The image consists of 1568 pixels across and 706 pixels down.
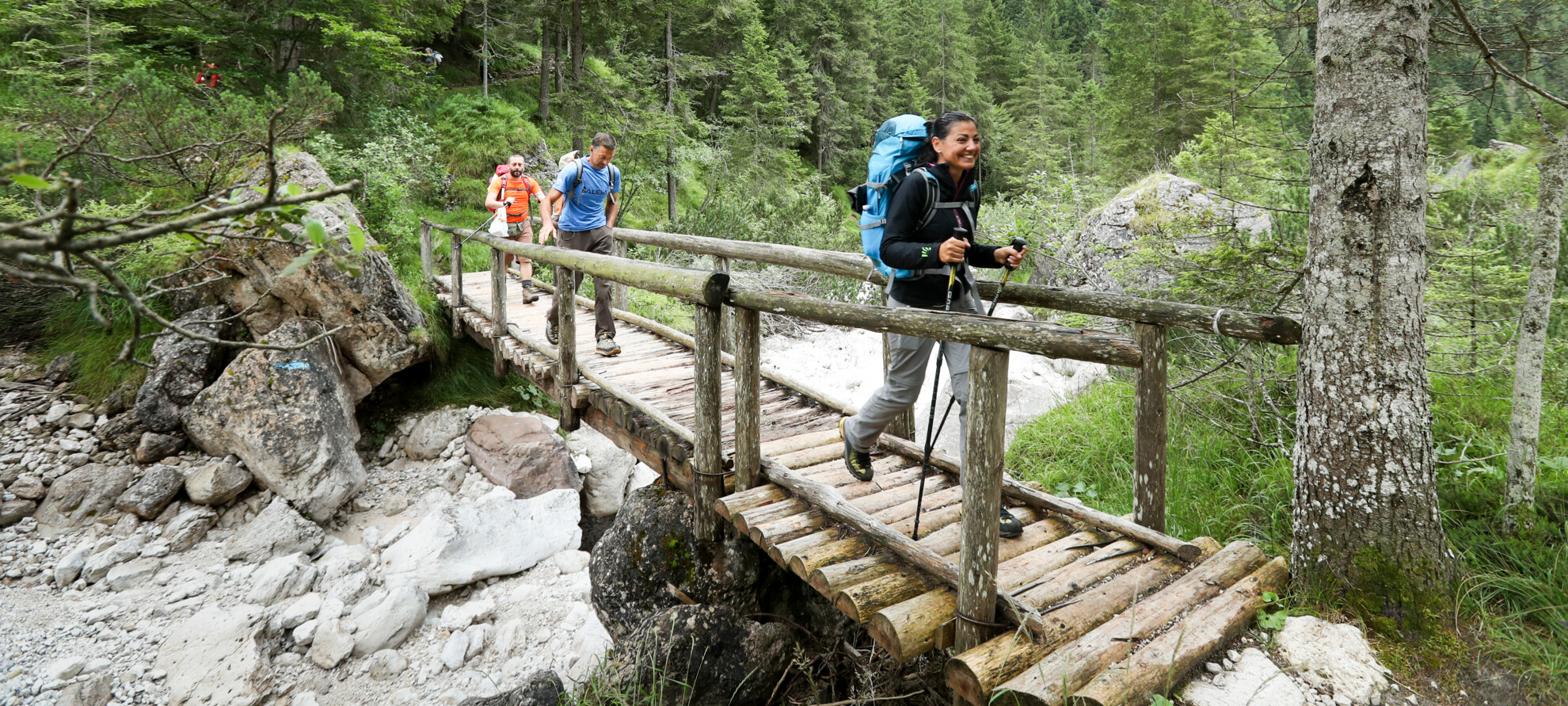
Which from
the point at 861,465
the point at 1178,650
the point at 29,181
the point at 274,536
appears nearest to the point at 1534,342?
the point at 1178,650

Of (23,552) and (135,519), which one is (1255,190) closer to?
(135,519)

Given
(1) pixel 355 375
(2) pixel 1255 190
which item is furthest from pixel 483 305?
(2) pixel 1255 190

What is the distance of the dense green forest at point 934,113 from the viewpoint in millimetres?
4105

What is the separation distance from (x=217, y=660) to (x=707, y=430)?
5240 millimetres

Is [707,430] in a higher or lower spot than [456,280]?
lower

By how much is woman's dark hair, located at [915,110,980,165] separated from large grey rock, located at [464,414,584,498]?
7042 mm

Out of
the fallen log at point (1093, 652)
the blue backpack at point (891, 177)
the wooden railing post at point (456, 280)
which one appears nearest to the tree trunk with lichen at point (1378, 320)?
the fallen log at point (1093, 652)

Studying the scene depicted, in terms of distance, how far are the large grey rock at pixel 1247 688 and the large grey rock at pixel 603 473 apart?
7291 mm

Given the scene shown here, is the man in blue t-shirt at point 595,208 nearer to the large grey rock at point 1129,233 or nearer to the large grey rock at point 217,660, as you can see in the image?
the large grey rock at point 217,660

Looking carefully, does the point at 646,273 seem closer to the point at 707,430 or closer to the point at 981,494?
the point at 707,430

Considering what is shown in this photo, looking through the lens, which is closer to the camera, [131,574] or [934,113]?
[131,574]

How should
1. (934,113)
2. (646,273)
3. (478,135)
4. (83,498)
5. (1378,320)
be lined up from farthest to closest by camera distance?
(934,113), (478,135), (83,498), (646,273), (1378,320)

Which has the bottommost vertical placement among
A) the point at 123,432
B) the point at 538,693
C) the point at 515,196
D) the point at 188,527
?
the point at 188,527

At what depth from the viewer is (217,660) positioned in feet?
20.8
